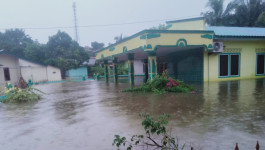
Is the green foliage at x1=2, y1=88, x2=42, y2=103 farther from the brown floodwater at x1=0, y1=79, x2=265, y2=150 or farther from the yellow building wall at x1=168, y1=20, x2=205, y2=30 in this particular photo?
the yellow building wall at x1=168, y1=20, x2=205, y2=30

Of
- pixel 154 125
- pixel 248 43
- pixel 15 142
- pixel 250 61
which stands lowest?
pixel 15 142

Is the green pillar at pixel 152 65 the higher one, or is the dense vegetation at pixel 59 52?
the dense vegetation at pixel 59 52

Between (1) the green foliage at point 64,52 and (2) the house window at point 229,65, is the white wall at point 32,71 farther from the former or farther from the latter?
(2) the house window at point 229,65

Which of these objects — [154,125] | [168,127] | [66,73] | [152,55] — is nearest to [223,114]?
[168,127]

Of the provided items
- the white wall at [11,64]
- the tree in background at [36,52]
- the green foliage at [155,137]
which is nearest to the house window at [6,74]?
the white wall at [11,64]

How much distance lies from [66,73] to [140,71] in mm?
12992

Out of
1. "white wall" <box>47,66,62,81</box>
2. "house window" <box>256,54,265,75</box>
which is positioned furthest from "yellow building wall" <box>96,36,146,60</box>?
"house window" <box>256,54,265,75</box>

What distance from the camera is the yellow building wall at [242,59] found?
12570 mm

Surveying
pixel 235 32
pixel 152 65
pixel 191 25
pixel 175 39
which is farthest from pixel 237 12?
pixel 152 65

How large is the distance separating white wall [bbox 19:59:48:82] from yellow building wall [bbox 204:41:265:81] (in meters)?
20.7

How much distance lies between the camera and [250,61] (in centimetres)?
1345

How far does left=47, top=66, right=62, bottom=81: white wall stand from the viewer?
926 inches

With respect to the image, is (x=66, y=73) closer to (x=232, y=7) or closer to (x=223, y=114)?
(x=223, y=114)

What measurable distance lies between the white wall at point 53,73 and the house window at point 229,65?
21.4m
